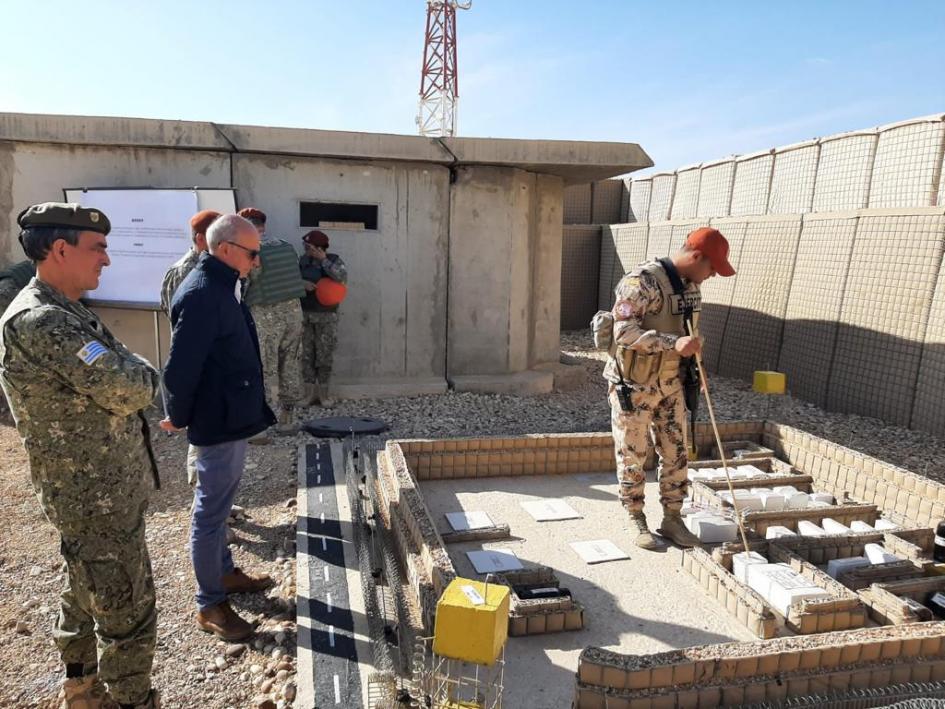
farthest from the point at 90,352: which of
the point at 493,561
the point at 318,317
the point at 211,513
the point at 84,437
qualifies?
the point at 318,317

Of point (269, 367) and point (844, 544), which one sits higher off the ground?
point (269, 367)

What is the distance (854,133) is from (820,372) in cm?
432

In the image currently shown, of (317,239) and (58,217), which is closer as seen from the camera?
(58,217)

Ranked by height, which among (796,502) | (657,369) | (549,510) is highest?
(657,369)

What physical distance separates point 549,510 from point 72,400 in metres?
2.96

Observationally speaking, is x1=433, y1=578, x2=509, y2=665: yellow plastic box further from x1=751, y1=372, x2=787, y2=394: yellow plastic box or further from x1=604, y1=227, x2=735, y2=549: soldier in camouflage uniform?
x1=751, y1=372, x2=787, y2=394: yellow plastic box

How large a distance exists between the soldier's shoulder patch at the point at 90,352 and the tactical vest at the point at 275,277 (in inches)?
148

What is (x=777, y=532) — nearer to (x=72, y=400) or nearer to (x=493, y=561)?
(x=493, y=561)

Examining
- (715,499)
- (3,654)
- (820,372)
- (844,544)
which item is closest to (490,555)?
(715,499)

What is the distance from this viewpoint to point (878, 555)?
3.64 meters

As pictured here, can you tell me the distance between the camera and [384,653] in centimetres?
258

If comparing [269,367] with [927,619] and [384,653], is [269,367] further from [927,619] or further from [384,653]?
[927,619]

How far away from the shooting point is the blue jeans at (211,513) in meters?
3.07

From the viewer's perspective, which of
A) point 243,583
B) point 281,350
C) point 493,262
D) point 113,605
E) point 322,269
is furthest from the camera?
point 493,262
